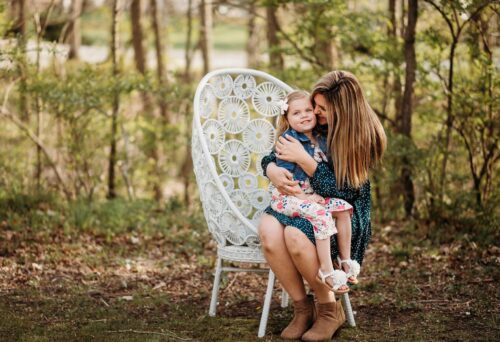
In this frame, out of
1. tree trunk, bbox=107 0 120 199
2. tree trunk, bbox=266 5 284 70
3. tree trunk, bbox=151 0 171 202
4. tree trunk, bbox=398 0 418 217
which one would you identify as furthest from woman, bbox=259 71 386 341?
tree trunk, bbox=266 5 284 70

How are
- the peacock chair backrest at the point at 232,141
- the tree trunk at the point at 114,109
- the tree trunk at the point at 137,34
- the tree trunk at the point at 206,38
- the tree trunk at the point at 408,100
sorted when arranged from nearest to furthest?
1. the peacock chair backrest at the point at 232,141
2. the tree trunk at the point at 408,100
3. the tree trunk at the point at 114,109
4. the tree trunk at the point at 137,34
5. the tree trunk at the point at 206,38

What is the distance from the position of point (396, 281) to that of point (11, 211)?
3.07 metres

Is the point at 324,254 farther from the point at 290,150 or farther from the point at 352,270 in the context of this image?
the point at 290,150

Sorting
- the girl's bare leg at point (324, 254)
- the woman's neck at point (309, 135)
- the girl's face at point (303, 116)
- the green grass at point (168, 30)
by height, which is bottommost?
the girl's bare leg at point (324, 254)

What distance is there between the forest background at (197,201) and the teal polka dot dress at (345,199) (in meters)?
0.44

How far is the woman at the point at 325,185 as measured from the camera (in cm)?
298

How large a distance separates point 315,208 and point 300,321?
560 mm

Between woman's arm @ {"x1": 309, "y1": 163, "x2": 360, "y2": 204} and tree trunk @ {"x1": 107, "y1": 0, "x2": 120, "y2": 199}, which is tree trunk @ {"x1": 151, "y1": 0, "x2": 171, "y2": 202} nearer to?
tree trunk @ {"x1": 107, "y1": 0, "x2": 120, "y2": 199}

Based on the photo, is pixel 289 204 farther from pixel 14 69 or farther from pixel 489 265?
pixel 14 69

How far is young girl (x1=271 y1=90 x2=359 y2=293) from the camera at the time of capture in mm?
2920

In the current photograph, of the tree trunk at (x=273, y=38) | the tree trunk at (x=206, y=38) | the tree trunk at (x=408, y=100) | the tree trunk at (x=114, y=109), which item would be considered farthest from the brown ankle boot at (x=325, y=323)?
the tree trunk at (x=206, y=38)

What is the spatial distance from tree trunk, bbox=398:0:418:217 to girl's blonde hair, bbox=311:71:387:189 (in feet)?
7.09

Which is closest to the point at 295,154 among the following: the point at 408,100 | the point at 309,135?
the point at 309,135

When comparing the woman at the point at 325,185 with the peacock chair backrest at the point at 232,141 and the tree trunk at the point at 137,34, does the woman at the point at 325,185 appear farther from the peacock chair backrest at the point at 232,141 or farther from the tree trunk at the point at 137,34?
the tree trunk at the point at 137,34
